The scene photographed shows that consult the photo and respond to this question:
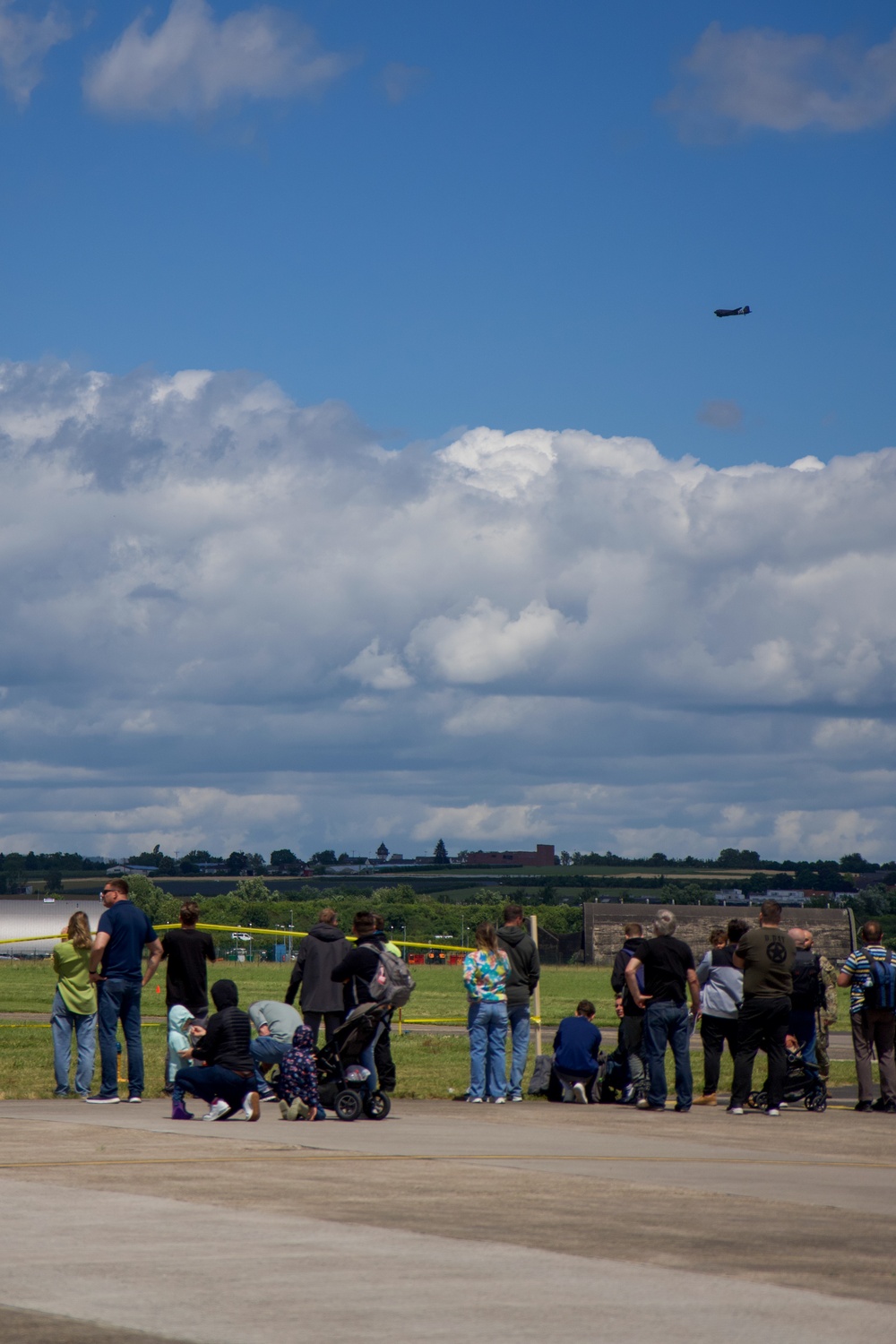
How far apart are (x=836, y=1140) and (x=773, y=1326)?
777cm

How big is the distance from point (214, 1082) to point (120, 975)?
7.27ft

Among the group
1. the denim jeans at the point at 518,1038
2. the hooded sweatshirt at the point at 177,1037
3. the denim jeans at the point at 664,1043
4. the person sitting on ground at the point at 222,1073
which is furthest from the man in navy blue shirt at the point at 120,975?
the denim jeans at the point at 664,1043

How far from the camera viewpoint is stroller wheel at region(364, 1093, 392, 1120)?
14367 millimetres

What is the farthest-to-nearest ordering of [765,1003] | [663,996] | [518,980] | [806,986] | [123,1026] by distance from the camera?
[518,980], [806,986], [663,996], [765,1003], [123,1026]

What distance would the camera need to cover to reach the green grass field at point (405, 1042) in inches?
711

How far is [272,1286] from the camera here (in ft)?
23.2

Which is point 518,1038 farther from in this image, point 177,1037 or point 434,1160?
point 434,1160

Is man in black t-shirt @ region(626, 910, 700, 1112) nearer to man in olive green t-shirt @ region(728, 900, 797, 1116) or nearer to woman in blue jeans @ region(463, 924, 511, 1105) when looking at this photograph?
man in olive green t-shirt @ region(728, 900, 797, 1116)

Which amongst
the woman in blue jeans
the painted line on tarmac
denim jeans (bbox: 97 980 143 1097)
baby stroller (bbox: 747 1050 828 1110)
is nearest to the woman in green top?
denim jeans (bbox: 97 980 143 1097)

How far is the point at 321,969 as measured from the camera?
16.0 metres

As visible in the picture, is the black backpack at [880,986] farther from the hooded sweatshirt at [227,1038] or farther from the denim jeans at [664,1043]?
the hooded sweatshirt at [227,1038]

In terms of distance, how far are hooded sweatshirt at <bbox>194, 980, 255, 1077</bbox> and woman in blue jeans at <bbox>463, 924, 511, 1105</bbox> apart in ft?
9.54

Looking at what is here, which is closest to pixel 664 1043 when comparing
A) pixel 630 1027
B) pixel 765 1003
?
pixel 630 1027

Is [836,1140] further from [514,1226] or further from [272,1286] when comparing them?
[272,1286]
